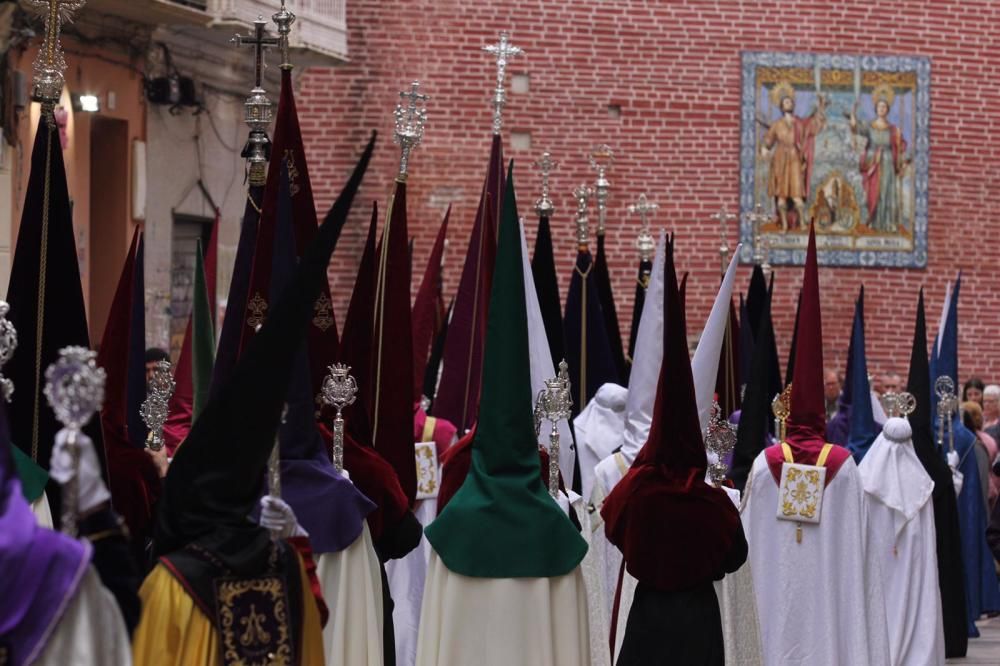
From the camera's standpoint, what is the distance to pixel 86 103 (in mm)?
16156

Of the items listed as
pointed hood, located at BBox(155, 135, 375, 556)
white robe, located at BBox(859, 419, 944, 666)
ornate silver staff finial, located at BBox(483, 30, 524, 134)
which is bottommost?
white robe, located at BBox(859, 419, 944, 666)

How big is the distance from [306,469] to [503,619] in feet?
3.01

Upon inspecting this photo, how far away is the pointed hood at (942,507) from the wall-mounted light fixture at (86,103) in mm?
6551

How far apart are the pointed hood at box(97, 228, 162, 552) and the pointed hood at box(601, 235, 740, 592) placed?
178 cm

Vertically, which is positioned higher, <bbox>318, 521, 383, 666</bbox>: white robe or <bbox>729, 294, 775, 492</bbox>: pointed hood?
<bbox>729, 294, 775, 492</bbox>: pointed hood

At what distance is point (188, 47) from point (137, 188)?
5.28 ft

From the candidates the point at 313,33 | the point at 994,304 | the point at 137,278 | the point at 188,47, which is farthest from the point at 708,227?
the point at 137,278

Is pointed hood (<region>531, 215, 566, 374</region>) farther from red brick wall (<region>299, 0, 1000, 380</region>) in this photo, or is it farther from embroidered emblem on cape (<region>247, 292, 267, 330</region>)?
red brick wall (<region>299, 0, 1000, 380</region>)

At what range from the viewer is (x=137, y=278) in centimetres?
917

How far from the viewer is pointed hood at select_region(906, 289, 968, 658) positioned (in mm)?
13711

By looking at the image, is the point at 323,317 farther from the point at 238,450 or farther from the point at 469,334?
the point at 469,334

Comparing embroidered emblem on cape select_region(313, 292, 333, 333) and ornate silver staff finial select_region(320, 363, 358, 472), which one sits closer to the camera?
ornate silver staff finial select_region(320, 363, 358, 472)

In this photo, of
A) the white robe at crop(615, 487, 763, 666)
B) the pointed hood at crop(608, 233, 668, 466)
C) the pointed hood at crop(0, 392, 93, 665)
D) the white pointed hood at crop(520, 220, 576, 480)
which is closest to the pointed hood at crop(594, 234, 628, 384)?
the pointed hood at crop(608, 233, 668, 466)

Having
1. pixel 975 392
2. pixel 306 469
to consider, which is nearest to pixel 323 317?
pixel 306 469
